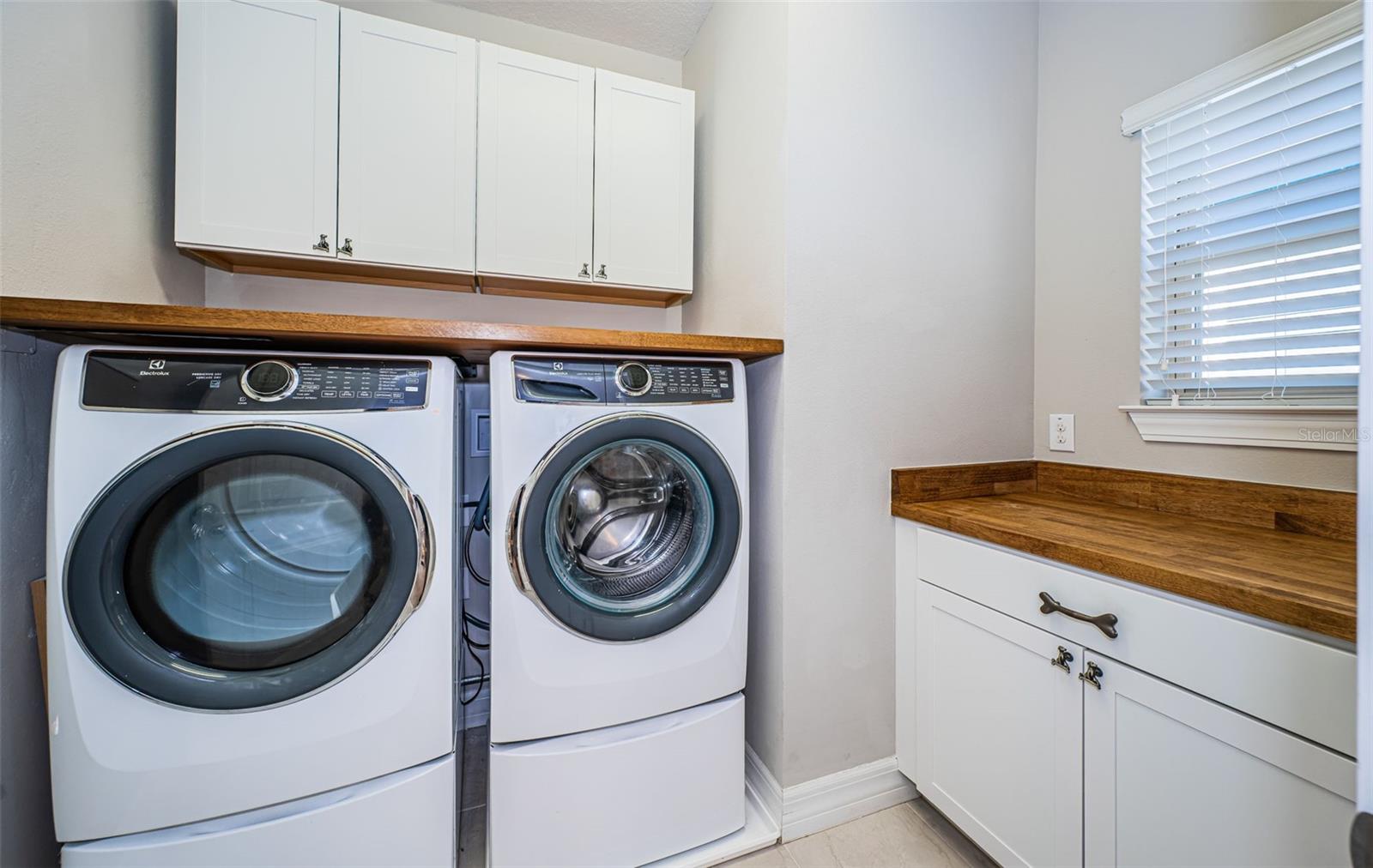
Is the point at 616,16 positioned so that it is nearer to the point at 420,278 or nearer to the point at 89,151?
the point at 420,278

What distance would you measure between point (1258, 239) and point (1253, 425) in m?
0.44

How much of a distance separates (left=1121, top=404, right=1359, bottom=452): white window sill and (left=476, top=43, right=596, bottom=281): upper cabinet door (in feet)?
5.64

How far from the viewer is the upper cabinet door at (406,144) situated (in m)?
1.50

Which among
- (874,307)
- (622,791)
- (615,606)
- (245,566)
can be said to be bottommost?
(622,791)

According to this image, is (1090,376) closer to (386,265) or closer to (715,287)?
(715,287)

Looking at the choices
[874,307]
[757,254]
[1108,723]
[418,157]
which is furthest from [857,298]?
[418,157]

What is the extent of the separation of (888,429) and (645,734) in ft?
3.29

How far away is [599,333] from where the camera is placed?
3.75 ft

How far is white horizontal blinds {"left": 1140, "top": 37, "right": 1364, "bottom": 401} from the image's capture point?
1.12 metres

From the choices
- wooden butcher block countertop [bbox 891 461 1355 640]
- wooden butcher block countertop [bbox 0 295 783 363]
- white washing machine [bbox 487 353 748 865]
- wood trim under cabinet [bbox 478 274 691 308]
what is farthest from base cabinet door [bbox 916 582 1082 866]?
wood trim under cabinet [bbox 478 274 691 308]

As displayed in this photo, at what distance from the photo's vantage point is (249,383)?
95cm

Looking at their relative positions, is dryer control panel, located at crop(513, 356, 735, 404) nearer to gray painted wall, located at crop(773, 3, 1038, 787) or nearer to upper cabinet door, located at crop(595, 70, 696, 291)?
gray painted wall, located at crop(773, 3, 1038, 787)

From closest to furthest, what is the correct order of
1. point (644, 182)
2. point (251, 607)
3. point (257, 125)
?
point (251, 607) → point (257, 125) → point (644, 182)

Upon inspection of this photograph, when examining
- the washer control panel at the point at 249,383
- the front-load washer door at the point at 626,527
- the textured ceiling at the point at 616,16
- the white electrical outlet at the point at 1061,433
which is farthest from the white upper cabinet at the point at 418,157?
the white electrical outlet at the point at 1061,433
